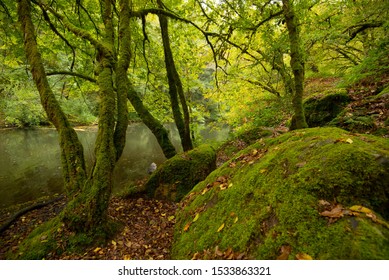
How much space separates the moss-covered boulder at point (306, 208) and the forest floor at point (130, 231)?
68 cm

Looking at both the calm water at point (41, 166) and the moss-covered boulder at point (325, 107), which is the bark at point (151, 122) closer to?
the calm water at point (41, 166)

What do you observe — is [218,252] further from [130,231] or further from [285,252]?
[130,231]

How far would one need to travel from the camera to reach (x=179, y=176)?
559cm

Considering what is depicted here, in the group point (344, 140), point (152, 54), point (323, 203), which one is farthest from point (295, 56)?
point (152, 54)

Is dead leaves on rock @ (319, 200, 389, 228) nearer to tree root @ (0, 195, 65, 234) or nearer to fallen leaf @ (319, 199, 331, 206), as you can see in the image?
fallen leaf @ (319, 199, 331, 206)

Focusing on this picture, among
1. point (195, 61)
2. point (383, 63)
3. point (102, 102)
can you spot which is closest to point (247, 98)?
point (195, 61)

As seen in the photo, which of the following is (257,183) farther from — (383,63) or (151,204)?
(383,63)

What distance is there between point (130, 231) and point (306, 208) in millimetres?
3242

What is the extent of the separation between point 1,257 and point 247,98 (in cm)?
1058

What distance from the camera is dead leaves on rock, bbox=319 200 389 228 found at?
1534 mm

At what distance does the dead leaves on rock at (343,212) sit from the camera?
1.53 m

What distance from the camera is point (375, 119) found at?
14.0 feet

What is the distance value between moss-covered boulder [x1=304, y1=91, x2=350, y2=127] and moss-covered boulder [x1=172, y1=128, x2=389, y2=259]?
3619 mm

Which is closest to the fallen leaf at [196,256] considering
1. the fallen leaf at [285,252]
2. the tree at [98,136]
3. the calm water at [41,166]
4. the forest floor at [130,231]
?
the forest floor at [130,231]
